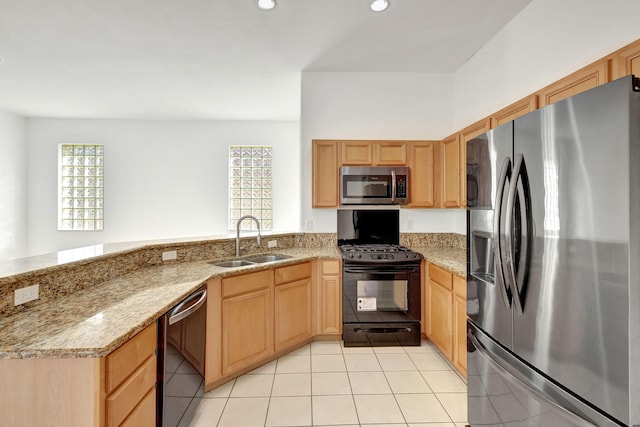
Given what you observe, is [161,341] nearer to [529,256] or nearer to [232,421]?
[232,421]

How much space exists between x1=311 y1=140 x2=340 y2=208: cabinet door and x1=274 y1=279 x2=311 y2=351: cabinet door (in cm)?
95

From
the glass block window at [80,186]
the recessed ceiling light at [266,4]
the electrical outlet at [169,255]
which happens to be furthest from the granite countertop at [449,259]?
the glass block window at [80,186]

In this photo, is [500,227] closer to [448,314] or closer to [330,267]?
[448,314]

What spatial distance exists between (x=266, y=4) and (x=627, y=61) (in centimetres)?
222

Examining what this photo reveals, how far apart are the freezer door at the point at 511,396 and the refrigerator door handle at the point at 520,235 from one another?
283 mm

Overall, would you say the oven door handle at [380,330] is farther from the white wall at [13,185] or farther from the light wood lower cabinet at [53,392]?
the white wall at [13,185]

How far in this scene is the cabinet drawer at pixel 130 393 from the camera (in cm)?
110

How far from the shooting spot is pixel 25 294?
1411mm

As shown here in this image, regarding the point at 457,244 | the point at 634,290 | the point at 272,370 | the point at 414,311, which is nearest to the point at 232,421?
the point at 272,370

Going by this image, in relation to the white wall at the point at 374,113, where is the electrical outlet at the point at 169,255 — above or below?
below

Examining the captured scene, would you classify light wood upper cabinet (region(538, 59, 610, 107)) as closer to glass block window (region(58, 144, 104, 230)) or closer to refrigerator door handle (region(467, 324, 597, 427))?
refrigerator door handle (region(467, 324, 597, 427))

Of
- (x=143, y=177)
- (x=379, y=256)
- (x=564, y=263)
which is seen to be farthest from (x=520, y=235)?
(x=143, y=177)

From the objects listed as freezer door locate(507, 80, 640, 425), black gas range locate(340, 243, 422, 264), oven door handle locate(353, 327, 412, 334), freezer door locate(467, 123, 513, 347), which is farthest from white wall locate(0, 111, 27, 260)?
freezer door locate(507, 80, 640, 425)

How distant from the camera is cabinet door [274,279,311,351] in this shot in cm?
266
